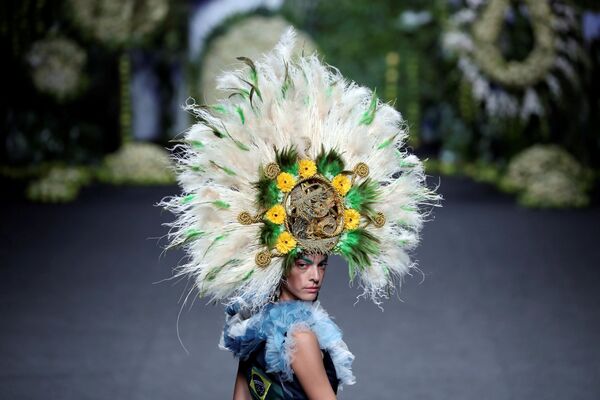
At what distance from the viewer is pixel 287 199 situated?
2521 millimetres

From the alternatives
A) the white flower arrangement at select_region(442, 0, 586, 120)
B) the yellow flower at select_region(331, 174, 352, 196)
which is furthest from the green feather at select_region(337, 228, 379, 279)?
the white flower arrangement at select_region(442, 0, 586, 120)

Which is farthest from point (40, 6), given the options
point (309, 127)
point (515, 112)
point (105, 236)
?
point (309, 127)

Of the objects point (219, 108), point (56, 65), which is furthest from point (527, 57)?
point (219, 108)

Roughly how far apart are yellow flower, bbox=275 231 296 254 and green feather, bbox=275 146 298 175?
157 mm

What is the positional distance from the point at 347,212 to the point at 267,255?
22 centimetres

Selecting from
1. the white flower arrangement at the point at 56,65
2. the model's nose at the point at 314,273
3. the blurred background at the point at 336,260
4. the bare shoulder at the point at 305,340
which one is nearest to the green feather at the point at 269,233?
the model's nose at the point at 314,273

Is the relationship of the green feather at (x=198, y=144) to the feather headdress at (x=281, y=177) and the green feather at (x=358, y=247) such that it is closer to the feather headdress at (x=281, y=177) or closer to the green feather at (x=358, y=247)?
the feather headdress at (x=281, y=177)

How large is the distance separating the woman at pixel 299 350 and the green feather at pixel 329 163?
21 cm

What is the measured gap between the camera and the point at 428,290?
682 centimetres

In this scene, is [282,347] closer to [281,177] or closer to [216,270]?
[216,270]

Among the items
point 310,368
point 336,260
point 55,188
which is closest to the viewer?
point 310,368

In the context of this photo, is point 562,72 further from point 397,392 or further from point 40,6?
point 397,392

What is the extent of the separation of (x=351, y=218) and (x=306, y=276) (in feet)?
0.59

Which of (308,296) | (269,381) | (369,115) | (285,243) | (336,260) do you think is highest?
(369,115)
